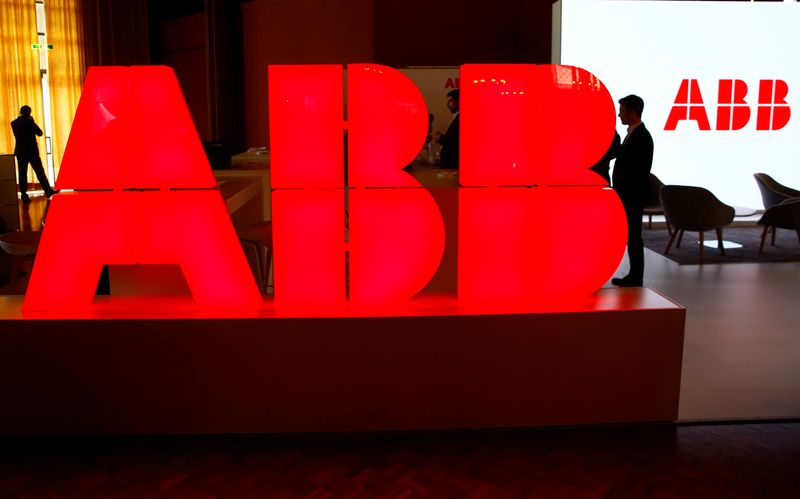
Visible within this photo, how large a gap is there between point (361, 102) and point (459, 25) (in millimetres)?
8790

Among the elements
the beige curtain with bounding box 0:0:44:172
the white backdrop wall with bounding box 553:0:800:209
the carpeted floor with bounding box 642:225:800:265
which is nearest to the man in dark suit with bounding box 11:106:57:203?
the beige curtain with bounding box 0:0:44:172

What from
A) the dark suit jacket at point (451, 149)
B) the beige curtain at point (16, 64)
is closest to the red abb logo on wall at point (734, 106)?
the dark suit jacket at point (451, 149)

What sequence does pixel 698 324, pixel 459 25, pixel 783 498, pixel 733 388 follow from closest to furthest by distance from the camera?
pixel 783 498
pixel 733 388
pixel 698 324
pixel 459 25

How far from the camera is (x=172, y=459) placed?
2797mm

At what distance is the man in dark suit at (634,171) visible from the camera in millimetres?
5441

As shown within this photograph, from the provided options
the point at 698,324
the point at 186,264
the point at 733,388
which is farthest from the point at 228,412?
the point at 698,324

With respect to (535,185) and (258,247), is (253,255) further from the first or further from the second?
(535,185)

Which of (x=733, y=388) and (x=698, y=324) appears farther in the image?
(x=698, y=324)

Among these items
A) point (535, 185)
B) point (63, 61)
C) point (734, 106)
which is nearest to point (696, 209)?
point (734, 106)

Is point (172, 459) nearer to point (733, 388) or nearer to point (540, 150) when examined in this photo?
point (540, 150)

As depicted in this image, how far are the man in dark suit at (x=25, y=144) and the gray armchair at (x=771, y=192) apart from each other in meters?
10.3

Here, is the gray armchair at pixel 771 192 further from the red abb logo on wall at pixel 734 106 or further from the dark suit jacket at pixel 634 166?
the dark suit jacket at pixel 634 166

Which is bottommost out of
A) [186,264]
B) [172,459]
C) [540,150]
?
[172,459]

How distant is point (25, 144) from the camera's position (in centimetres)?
1133
